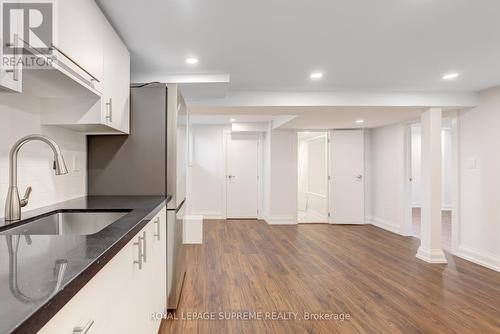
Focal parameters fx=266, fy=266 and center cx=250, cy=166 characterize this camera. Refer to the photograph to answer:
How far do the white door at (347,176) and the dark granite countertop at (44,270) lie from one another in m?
5.13

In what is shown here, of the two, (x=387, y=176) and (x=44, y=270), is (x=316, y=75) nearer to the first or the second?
(x=44, y=270)

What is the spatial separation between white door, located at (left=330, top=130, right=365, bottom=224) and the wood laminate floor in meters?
1.47

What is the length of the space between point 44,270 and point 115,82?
1.56 meters

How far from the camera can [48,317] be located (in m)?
0.50

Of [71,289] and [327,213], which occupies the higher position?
[71,289]

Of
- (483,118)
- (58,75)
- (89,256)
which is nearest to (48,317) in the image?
(89,256)

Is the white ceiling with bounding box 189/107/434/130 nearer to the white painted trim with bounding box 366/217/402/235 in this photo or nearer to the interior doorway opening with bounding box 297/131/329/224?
the interior doorway opening with bounding box 297/131/329/224

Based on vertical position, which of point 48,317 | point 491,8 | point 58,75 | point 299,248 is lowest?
point 299,248

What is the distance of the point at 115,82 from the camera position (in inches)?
73.8

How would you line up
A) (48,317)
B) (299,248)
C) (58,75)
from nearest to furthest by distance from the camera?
(48,317)
(58,75)
(299,248)

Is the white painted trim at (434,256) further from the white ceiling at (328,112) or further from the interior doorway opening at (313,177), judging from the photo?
the interior doorway opening at (313,177)

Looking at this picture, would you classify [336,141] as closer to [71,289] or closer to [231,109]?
[231,109]

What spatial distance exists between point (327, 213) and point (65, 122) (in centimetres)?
520

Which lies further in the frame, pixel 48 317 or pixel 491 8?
pixel 491 8
